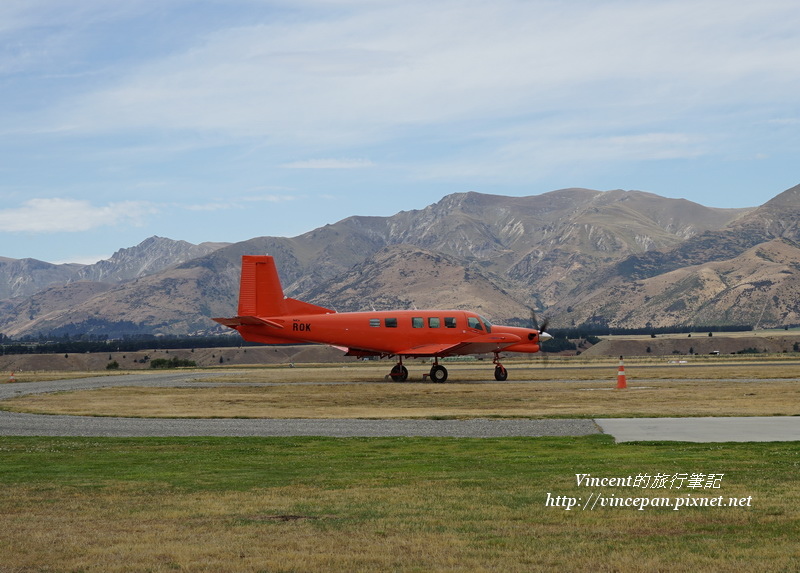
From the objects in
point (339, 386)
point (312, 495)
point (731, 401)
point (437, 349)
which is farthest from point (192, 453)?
point (437, 349)

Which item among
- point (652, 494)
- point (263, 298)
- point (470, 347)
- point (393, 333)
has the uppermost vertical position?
point (263, 298)

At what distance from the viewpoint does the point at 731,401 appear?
33.3m

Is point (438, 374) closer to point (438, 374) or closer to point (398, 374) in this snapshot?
point (438, 374)

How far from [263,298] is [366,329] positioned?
650cm

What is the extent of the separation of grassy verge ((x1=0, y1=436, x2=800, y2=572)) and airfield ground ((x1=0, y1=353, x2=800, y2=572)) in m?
0.04

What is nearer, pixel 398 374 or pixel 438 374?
pixel 438 374

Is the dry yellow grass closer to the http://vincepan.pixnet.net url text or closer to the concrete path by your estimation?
the concrete path

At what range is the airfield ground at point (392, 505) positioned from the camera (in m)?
10.4

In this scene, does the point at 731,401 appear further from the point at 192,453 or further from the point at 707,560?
the point at 707,560

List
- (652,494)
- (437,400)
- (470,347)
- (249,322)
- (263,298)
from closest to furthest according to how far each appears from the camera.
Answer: (652,494) → (437,400) → (249,322) → (470,347) → (263,298)

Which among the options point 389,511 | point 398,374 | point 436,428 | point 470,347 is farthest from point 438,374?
point 389,511

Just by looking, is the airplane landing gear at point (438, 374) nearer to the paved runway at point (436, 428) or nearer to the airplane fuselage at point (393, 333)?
the airplane fuselage at point (393, 333)

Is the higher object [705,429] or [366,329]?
[366,329]

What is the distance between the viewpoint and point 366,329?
51.5 metres
